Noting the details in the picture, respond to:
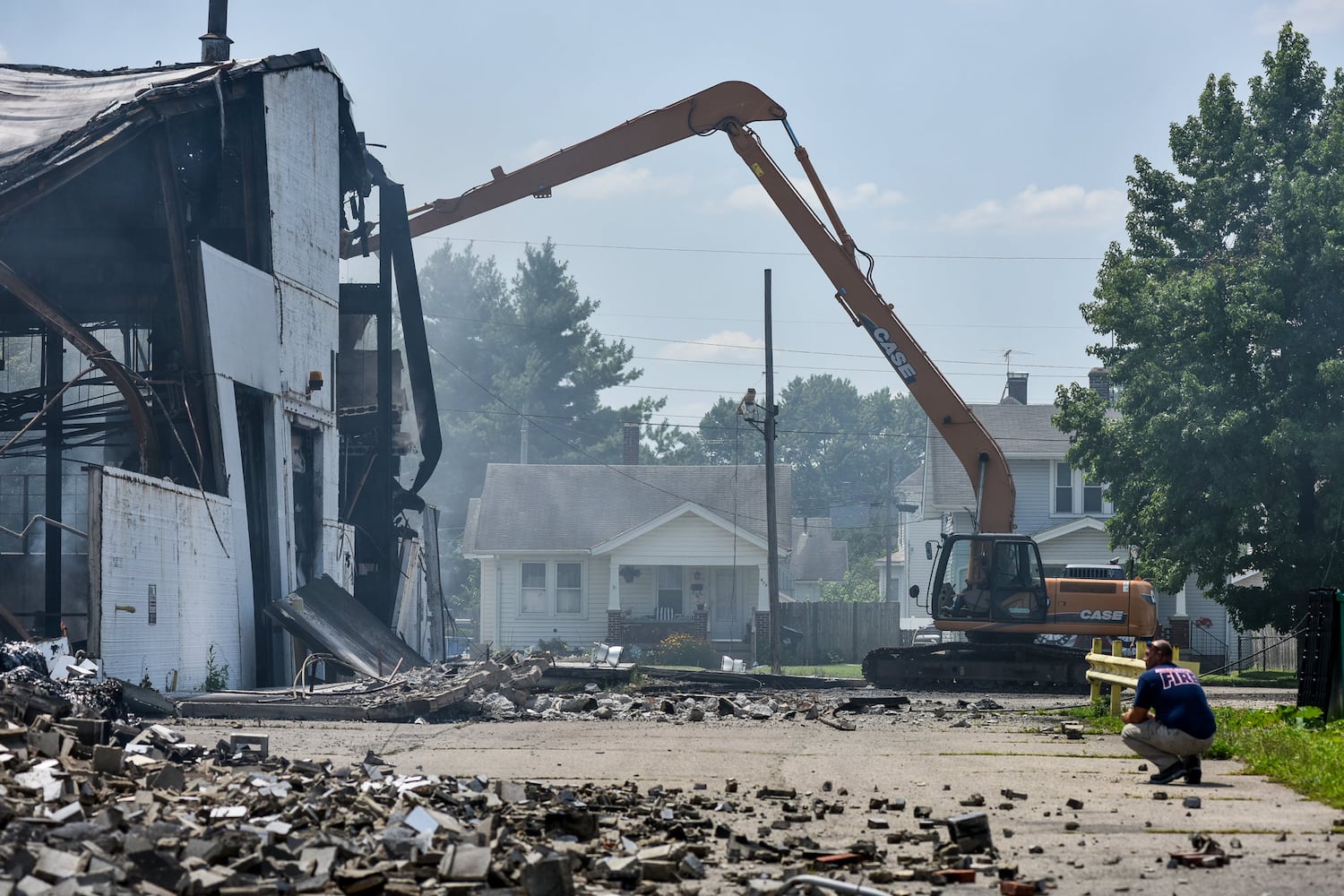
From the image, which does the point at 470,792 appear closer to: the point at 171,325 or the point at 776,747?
the point at 776,747

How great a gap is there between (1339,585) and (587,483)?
28.2 m

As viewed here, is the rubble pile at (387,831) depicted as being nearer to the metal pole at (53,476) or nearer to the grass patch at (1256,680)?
the metal pole at (53,476)

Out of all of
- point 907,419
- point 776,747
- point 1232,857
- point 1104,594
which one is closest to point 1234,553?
point 1104,594

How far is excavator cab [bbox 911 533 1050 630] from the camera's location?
80.8 ft

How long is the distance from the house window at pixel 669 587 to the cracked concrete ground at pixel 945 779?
95.5 feet

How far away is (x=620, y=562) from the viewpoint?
4500 cm

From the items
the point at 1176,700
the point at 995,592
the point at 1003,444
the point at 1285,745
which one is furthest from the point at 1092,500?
the point at 1176,700

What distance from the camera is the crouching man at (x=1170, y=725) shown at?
10461mm

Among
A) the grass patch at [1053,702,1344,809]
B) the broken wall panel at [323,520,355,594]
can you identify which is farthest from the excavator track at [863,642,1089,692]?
the broken wall panel at [323,520,355,594]

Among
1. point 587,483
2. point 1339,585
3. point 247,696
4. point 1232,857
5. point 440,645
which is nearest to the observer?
point 1232,857

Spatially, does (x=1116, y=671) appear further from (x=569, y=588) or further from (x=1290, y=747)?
(x=569, y=588)

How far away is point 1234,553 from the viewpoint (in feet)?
93.5

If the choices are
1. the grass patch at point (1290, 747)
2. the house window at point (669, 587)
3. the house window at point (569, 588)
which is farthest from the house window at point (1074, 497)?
the grass patch at point (1290, 747)

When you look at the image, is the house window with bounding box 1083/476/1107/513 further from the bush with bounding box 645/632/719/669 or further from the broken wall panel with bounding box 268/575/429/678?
the broken wall panel with bounding box 268/575/429/678
